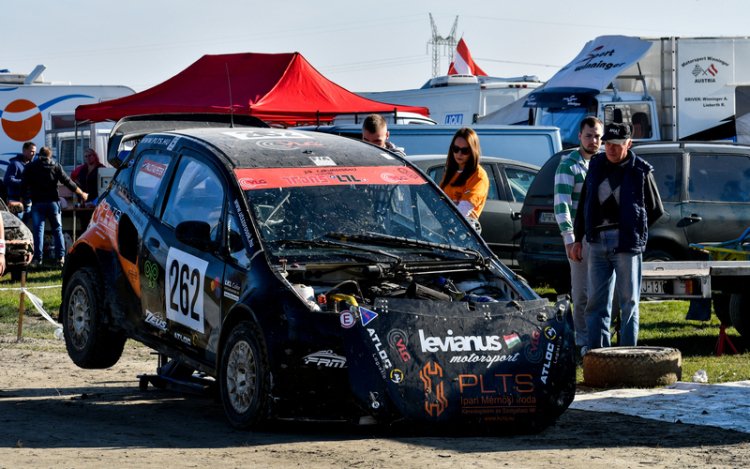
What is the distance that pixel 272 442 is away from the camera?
5.19 meters

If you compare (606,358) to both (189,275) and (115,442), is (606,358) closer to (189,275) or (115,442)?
(189,275)

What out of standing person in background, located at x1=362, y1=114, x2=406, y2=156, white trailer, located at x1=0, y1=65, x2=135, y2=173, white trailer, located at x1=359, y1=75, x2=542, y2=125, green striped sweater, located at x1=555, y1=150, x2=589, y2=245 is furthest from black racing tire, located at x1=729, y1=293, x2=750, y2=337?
white trailer, located at x1=0, y1=65, x2=135, y2=173

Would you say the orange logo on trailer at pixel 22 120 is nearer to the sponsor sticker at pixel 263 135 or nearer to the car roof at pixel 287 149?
the car roof at pixel 287 149

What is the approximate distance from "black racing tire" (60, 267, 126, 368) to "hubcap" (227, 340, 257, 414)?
1979mm

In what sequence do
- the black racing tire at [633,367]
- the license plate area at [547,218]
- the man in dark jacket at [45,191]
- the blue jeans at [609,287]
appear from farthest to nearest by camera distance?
1. the man in dark jacket at [45,191]
2. the license plate area at [547,218]
3. the blue jeans at [609,287]
4. the black racing tire at [633,367]

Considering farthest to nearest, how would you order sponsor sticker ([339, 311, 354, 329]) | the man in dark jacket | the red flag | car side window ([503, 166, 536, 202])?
the red flag < the man in dark jacket < car side window ([503, 166, 536, 202]) < sponsor sticker ([339, 311, 354, 329])

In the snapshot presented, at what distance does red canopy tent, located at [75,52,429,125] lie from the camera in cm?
1770

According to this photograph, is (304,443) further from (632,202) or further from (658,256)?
(658,256)

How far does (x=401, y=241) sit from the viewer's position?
6066 mm

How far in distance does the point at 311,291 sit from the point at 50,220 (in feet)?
39.0

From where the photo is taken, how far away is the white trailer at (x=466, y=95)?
21125 millimetres

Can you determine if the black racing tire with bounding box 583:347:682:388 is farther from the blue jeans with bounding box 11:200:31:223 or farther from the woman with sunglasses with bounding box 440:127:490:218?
the blue jeans with bounding box 11:200:31:223

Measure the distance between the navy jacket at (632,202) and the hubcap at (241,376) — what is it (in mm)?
3207

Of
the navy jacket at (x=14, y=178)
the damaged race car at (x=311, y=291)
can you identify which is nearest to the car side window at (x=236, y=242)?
the damaged race car at (x=311, y=291)
